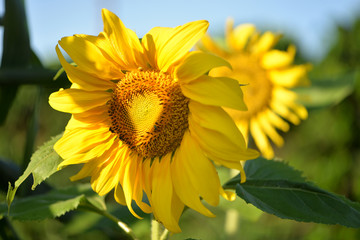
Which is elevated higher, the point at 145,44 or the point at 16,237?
the point at 145,44

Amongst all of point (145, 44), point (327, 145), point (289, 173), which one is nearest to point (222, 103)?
point (145, 44)

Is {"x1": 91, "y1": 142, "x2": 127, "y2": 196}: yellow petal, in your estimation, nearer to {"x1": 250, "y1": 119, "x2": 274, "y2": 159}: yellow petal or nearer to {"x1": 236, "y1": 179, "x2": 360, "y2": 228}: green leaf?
{"x1": 236, "y1": 179, "x2": 360, "y2": 228}: green leaf

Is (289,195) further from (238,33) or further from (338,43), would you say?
(338,43)

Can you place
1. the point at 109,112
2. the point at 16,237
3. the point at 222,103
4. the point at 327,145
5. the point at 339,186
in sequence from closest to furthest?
the point at 222,103, the point at 109,112, the point at 16,237, the point at 339,186, the point at 327,145

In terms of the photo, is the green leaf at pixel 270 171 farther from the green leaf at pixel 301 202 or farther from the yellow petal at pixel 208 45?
the yellow petal at pixel 208 45

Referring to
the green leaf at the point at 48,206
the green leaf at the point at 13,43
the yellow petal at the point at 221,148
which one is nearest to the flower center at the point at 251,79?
the green leaf at the point at 13,43

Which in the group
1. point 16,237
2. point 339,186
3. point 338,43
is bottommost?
point 339,186
